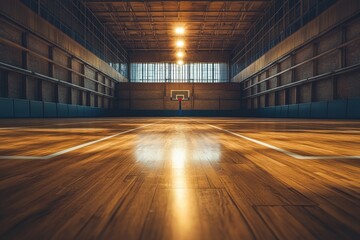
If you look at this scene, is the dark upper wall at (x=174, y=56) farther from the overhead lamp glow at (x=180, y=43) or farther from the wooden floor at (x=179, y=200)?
the wooden floor at (x=179, y=200)

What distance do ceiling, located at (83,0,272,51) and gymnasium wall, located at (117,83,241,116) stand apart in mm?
5865

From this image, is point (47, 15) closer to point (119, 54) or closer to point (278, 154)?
point (119, 54)

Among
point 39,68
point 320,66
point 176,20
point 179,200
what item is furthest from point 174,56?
point 179,200

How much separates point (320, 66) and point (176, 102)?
22.6m

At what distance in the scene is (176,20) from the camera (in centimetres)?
2858

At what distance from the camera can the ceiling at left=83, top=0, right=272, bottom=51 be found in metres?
25.4

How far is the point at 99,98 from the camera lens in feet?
102

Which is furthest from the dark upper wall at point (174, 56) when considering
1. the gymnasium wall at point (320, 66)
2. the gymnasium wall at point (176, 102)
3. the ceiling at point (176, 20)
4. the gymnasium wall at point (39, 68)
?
the gymnasium wall at point (320, 66)

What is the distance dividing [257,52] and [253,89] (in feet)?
14.4

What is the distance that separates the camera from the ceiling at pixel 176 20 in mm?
25391

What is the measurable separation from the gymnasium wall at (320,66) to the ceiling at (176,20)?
→ 5980mm

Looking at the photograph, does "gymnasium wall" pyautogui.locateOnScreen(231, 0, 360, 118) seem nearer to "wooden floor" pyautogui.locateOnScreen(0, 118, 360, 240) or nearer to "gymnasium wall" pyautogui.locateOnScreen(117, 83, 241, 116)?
"gymnasium wall" pyautogui.locateOnScreen(117, 83, 241, 116)

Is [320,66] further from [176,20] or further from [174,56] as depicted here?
[174,56]

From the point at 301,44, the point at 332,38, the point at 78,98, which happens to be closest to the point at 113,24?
the point at 78,98
